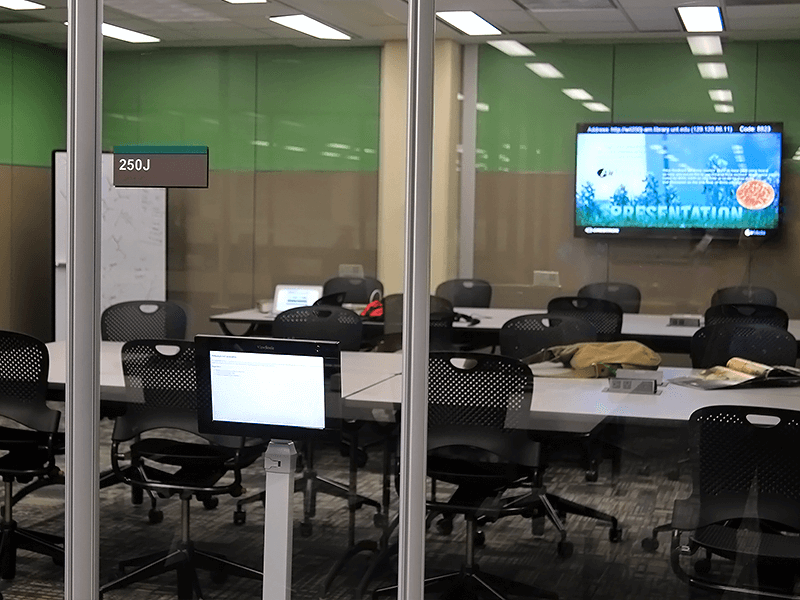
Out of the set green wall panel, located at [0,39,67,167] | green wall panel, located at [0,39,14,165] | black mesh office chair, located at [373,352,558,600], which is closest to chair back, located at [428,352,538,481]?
black mesh office chair, located at [373,352,558,600]

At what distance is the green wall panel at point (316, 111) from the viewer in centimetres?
386

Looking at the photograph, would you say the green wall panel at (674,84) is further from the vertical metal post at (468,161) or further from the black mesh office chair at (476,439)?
the black mesh office chair at (476,439)

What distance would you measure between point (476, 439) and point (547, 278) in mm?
A: 637

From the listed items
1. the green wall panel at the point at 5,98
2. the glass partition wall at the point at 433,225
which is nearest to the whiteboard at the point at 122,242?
the glass partition wall at the point at 433,225

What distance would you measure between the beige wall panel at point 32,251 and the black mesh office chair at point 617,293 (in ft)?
6.83

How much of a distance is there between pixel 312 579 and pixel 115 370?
1110 mm

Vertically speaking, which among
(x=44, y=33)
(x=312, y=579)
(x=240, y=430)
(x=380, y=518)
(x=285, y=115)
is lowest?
(x=312, y=579)

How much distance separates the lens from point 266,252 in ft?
13.2

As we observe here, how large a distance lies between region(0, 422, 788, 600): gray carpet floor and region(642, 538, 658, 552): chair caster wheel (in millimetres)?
15

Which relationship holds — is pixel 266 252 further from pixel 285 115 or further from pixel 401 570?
pixel 401 570

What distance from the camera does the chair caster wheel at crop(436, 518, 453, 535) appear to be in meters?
3.86

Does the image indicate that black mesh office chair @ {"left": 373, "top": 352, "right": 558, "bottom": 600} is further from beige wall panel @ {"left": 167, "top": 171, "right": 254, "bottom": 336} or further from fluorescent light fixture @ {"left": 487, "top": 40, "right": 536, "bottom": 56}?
fluorescent light fixture @ {"left": 487, "top": 40, "right": 536, "bottom": 56}

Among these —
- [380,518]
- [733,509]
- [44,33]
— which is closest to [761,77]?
[733,509]

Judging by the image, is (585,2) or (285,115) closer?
(585,2)
